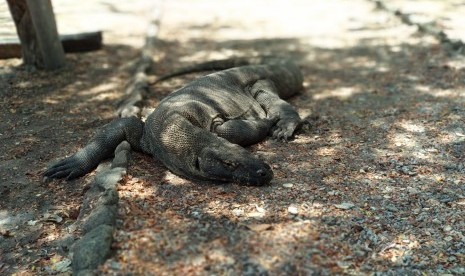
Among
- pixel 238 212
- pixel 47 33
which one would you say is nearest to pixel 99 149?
pixel 238 212

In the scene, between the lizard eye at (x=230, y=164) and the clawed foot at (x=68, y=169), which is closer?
the lizard eye at (x=230, y=164)

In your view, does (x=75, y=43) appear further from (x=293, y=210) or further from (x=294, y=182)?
(x=293, y=210)

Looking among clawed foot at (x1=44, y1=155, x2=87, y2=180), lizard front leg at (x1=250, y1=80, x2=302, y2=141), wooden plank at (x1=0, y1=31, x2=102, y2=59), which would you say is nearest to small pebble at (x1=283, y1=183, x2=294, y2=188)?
lizard front leg at (x1=250, y1=80, x2=302, y2=141)

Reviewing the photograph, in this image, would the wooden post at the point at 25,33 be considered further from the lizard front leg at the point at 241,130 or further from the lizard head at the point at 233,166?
the lizard head at the point at 233,166

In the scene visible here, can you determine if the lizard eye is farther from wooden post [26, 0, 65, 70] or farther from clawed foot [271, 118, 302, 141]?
wooden post [26, 0, 65, 70]

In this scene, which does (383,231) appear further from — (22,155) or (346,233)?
(22,155)

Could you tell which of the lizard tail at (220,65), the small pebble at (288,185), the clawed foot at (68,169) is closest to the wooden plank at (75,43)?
the lizard tail at (220,65)
